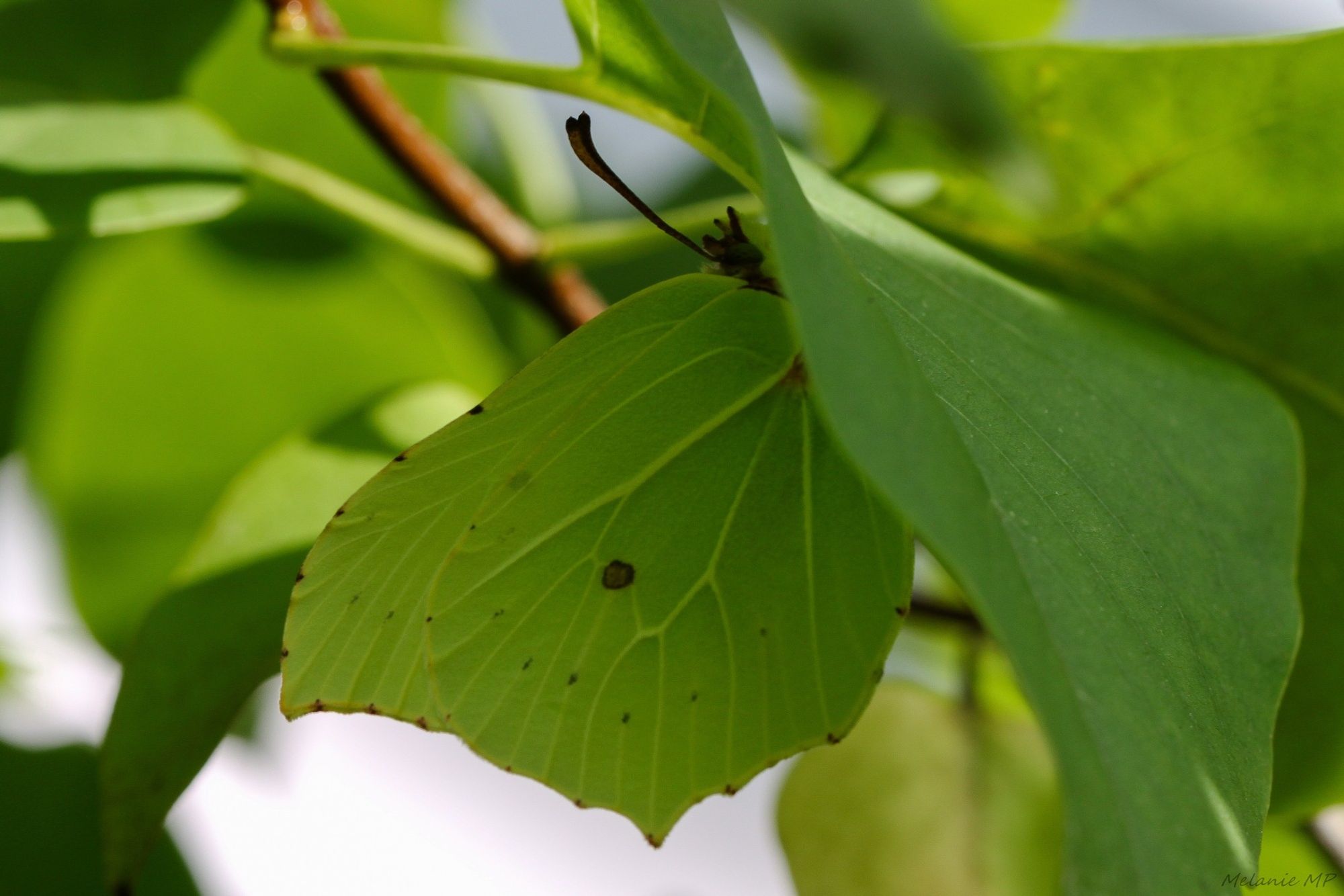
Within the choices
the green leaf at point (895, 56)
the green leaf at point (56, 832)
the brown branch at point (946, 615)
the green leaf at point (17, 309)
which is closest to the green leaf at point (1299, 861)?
the brown branch at point (946, 615)

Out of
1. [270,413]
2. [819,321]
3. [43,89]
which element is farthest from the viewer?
[270,413]

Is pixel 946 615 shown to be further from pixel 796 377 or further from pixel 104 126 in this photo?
pixel 104 126

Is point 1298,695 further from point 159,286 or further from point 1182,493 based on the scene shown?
point 159,286

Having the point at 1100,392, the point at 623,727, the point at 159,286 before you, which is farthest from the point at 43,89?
the point at 1100,392

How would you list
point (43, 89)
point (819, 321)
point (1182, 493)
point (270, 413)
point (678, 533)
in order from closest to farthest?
point (819, 321) < point (1182, 493) < point (678, 533) < point (43, 89) < point (270, 413)

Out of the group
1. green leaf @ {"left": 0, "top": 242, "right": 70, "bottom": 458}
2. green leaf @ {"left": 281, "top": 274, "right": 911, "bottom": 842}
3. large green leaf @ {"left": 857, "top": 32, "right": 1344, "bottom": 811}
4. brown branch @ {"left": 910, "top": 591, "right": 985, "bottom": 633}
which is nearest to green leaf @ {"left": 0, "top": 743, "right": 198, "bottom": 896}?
green leaf @ {"left": 0, "top": 242, "right": 70, "bottom": 458}
